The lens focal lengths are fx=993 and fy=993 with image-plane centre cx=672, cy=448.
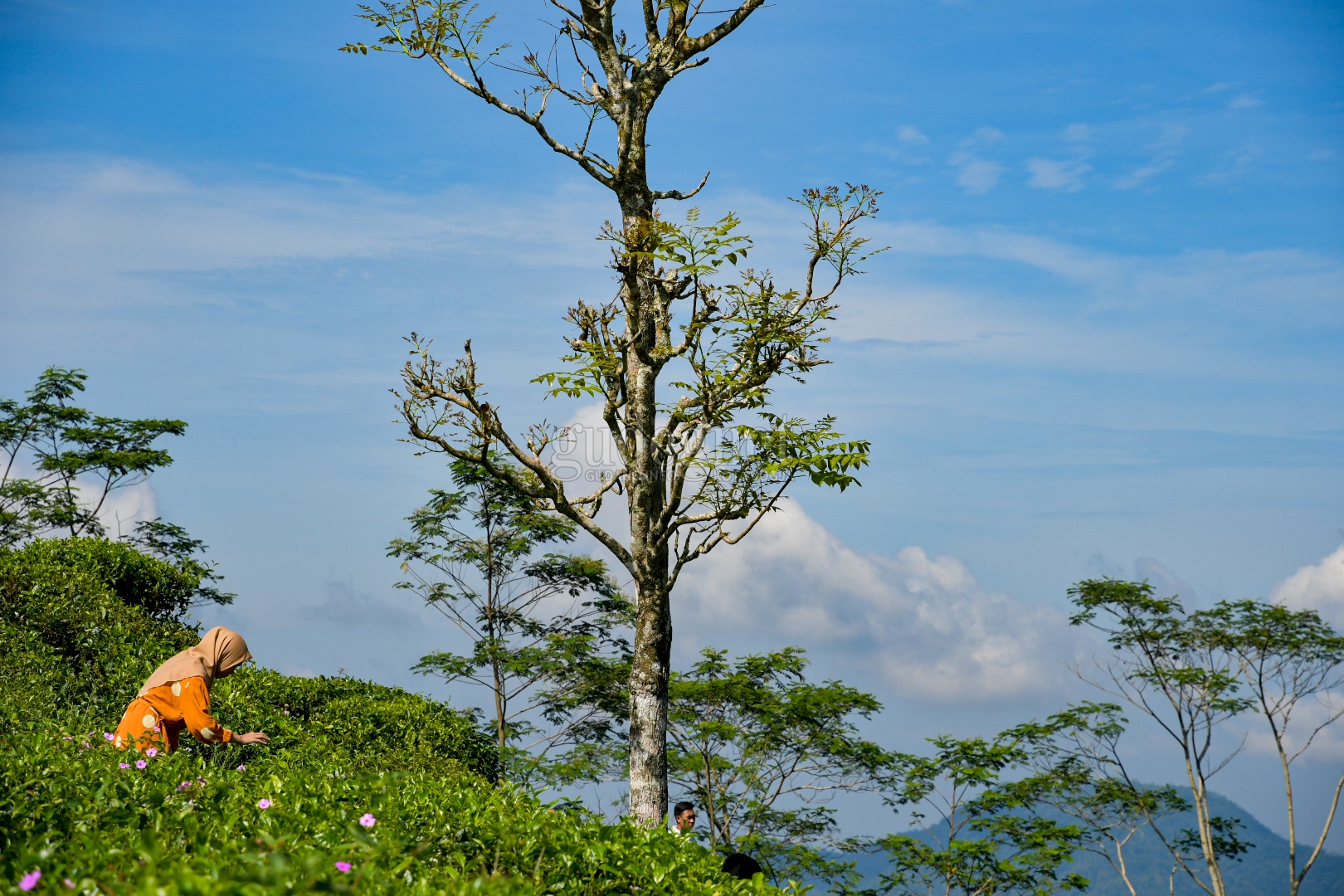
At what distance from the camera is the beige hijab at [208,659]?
5.41m

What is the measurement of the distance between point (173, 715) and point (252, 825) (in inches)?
92.1

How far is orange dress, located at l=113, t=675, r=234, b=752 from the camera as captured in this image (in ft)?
17.1

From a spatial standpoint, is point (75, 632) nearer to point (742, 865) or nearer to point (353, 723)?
point (353, 723)

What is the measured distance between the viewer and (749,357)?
772cm

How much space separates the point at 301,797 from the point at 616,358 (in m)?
4.45

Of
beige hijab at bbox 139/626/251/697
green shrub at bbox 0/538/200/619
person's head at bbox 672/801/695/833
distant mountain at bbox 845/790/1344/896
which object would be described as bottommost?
person's head at bbox 672/801/695/833

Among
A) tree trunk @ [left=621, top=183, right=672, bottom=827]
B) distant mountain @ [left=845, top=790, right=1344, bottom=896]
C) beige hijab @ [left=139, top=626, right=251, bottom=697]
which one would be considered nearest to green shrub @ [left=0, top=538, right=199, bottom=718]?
beige hijab @ [left=139, top=626, right=251, bottom=697]

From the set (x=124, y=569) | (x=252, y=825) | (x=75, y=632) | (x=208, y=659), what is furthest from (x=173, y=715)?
(x=124, y=569)

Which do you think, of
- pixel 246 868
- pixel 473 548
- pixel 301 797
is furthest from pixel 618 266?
pixel 473 548

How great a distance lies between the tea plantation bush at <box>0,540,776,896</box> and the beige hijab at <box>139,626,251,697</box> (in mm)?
438

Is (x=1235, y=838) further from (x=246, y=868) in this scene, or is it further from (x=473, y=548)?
(x=246, y=868)

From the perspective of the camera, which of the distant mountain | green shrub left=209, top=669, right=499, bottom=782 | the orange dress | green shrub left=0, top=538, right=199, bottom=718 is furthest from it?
the distant mountain

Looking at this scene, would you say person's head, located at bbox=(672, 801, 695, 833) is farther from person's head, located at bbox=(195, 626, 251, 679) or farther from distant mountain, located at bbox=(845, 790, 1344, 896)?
distant mountain, located at bbox=(845, 790, 1344, 896)

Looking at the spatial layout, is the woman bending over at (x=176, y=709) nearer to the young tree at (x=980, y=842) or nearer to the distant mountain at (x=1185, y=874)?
the young tree at (x=980, y=842)
